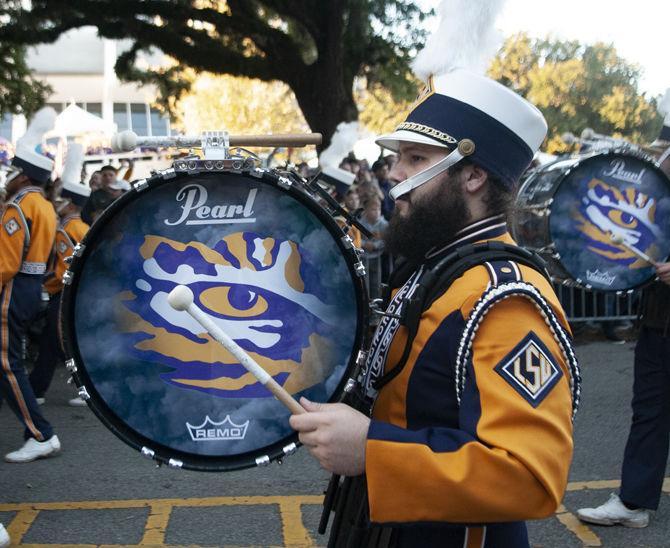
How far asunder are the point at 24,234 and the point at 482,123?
4.11m

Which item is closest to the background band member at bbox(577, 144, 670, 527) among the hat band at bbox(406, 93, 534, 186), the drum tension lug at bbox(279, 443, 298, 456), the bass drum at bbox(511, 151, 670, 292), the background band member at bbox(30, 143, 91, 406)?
the bass drum at bbox(511, 151, 670, 292)

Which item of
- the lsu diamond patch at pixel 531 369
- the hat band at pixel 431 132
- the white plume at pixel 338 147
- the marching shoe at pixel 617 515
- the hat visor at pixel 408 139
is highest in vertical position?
the hat band at pixel 431 132

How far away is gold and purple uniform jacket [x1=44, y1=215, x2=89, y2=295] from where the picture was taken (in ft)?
21.1

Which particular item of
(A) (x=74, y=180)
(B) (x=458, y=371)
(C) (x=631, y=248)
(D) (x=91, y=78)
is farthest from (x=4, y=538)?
(D) (x=91, y=78)

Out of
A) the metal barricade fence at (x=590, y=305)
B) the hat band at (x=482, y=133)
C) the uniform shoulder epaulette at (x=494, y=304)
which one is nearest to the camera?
the uniform shoulder epaulette at (x=494, y=304)

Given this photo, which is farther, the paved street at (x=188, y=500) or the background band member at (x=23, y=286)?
the background band member at (x=23, y=286)

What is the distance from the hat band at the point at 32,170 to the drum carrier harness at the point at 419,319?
4362 mm

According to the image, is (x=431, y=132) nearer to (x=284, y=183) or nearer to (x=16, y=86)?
(x=284, y=183)

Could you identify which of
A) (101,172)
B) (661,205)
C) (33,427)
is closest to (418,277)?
(661,205)

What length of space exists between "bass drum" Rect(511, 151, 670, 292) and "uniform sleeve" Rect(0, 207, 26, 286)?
117 inches

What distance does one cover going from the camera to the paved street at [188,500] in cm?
397

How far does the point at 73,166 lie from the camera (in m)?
7.67

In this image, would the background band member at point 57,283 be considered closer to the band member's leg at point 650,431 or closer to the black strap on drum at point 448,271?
the band member's leg at point 650,431

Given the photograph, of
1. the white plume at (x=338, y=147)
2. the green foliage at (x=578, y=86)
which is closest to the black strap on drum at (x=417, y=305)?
the white plume at (x=338, y=147)
